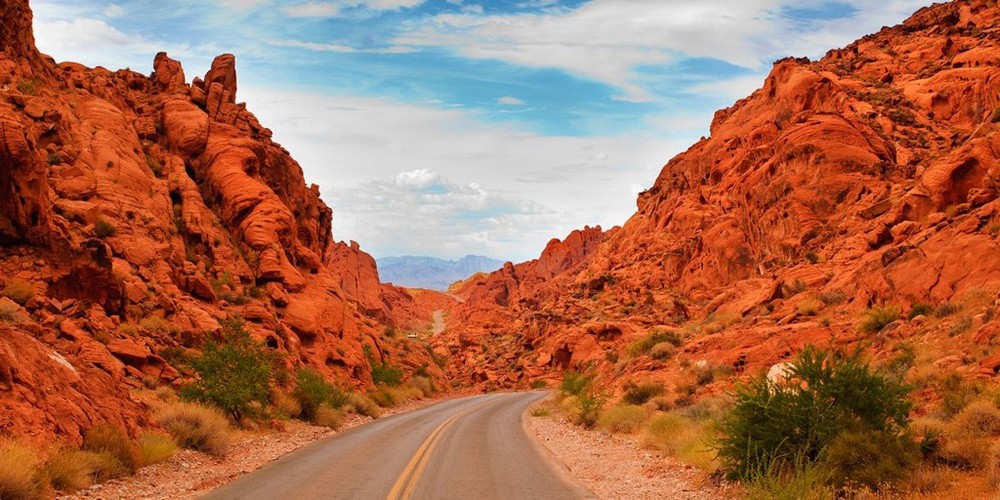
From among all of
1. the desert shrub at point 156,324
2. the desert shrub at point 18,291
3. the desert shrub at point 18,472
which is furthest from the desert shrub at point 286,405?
the desert shrub at point 18,472

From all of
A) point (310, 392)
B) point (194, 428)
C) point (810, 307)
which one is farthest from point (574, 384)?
point (194, 428)

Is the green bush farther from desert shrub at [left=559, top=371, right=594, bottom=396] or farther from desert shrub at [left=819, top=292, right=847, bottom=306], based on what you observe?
desert shrub at [left=819, top=292, right=847, bottom=306]

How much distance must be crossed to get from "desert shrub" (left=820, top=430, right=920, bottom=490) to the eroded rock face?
938 centimetres

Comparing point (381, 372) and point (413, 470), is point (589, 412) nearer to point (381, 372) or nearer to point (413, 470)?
point (413, 470)

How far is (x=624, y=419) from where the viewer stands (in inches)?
782

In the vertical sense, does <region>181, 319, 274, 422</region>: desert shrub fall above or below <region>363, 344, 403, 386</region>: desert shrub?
above

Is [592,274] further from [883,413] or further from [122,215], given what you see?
[883,413]

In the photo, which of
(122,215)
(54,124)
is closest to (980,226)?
(122,215)

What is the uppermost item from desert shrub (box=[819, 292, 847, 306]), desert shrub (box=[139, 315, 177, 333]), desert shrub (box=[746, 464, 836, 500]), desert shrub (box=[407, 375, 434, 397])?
desert shrub (box=[139, 315, 177, 333])

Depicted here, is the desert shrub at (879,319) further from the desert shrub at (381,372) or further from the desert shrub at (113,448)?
the desert shrub at (381,372)

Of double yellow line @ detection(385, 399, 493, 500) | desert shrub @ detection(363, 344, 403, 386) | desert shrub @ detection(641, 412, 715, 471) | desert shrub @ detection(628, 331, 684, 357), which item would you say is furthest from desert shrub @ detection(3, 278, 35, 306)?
desert shrub @ detection(628, 331, 684, 357)

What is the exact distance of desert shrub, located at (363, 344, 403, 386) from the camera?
128 ft

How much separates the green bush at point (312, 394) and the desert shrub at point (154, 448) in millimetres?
10398

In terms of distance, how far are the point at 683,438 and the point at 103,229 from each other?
21.4 meters
